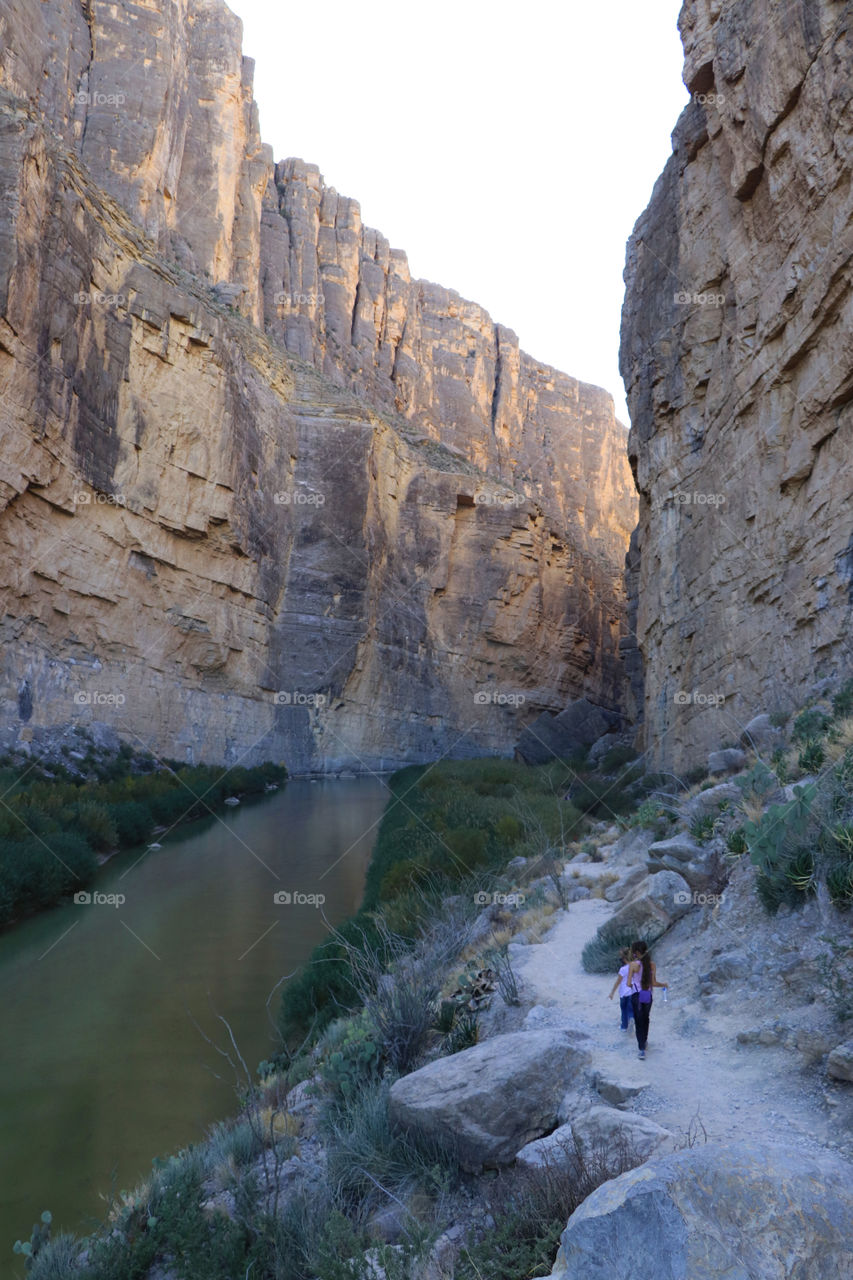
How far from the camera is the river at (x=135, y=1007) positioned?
6.29 metres

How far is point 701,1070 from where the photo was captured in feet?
14.3

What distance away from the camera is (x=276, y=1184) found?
4.32 meters

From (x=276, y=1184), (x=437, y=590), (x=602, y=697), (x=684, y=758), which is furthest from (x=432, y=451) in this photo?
(x=276, y=1184)

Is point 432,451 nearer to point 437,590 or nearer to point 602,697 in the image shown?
point 437,590

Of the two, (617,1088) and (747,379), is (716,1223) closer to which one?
(617,1088)

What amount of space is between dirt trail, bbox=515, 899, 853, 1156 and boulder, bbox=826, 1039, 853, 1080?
0.15 meters

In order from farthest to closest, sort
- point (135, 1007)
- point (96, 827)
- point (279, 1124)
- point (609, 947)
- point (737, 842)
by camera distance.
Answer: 1. point (96, 827)
2. point (135, 1007)
3. point (737, 842)
4. point (609, 947)
5. point (279, 1124)

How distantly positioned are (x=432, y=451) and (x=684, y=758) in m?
35.3

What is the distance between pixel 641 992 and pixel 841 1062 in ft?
4.09

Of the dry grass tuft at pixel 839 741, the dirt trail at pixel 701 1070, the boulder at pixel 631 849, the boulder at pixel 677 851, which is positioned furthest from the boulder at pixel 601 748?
the dirt trail at pixel 701 1070

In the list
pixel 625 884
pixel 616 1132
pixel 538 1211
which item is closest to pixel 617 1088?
pixel 616 1132

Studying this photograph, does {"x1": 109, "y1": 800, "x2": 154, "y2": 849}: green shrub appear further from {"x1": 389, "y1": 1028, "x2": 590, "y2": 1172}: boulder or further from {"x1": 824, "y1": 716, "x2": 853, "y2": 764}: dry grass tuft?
{"x1": 824, "y1": 716, "x2": 853, "y2": 764}: dry grass tuft

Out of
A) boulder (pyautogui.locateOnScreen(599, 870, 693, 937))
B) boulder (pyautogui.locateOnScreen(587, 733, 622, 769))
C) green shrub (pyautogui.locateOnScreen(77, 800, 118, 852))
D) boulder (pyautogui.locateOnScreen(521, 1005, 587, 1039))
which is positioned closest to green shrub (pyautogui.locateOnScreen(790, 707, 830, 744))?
boulder (pyautogui.locateOnScreen(599, 870, 693, 937))

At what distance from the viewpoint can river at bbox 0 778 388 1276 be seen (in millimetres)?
6293
